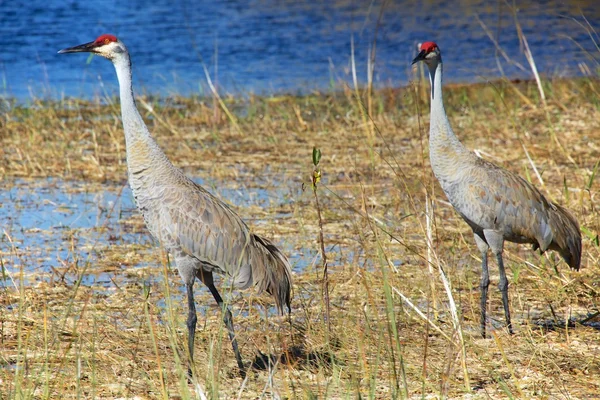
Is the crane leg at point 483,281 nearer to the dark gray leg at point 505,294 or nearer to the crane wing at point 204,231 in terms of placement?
the dark gray leg at point 505,294

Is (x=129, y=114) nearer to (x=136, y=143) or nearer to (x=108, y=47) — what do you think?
(x=136, y=143)

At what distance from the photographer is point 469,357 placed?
4.32 metres

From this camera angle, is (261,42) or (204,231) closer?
(204,231)

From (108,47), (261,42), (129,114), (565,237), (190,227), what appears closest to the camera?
(190,227)

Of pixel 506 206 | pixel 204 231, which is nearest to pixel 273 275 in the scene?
pixel 204 231

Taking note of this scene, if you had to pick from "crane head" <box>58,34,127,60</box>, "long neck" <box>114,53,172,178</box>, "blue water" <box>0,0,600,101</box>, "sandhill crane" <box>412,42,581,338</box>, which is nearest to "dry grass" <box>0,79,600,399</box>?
"sandhill crane" <box>412,42,581,338</box>

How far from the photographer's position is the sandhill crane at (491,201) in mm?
4926

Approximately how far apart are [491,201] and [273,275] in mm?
1193

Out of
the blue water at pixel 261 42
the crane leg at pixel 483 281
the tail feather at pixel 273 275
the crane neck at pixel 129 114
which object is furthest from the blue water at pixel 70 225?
the blue water at pixel 261 42

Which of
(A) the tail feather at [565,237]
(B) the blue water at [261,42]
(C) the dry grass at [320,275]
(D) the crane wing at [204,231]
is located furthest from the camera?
(B) the blue water at [261,42]

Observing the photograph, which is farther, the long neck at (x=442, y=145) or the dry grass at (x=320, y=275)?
the long neck at (x=442, y=145)

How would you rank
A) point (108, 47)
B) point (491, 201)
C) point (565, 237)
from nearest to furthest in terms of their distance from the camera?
point (108, 47)
point (491, 201)
point (565, 237)

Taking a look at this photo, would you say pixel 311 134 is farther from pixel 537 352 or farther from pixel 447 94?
pixel 537 352

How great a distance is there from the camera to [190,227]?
4453 millimetres
